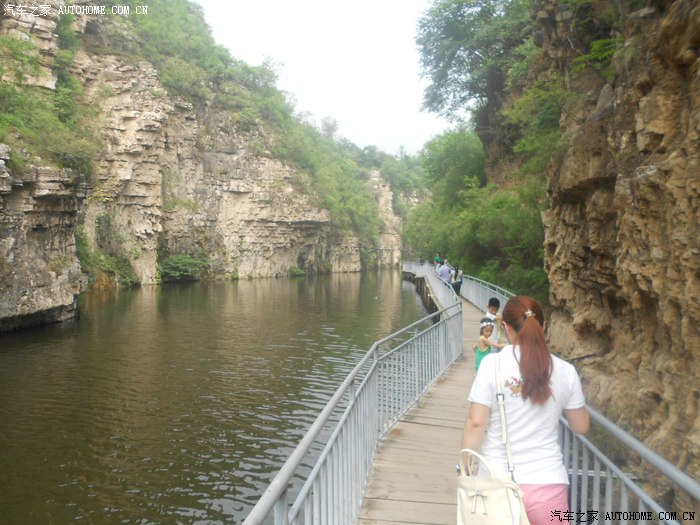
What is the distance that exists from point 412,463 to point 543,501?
311cm

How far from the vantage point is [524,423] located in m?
2.63

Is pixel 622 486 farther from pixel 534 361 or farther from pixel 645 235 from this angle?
pixel 645 235

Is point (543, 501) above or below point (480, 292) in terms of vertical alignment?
above

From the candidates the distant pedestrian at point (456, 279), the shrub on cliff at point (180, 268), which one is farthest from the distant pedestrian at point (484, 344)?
the shrub on cliff at point (180, 268)

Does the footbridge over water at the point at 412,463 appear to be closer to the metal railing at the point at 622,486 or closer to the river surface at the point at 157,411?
the metal railing at the point at 622,486

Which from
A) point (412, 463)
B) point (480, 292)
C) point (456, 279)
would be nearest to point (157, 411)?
point (412, 463)

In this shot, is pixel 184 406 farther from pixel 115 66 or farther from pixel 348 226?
pixel 348 226

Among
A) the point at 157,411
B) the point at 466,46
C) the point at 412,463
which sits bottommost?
the point at 157,411

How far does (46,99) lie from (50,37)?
3492 mm

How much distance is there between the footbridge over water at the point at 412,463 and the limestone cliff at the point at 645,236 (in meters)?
0.62

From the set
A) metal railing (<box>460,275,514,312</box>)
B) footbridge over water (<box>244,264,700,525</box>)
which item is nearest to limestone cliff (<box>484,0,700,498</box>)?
footbridge over water (<box>244,264,700,525</box>)

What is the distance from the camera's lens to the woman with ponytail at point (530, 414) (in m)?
2.58

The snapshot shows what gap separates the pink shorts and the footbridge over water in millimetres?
53

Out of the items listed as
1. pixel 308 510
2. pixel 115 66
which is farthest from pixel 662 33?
pixel 115 66
